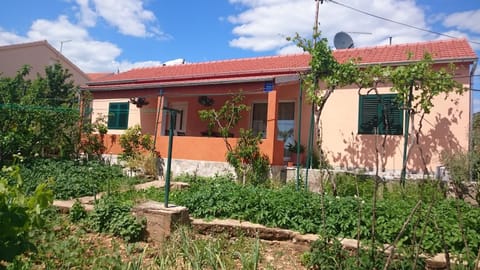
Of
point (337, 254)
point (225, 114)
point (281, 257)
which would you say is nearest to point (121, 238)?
point (281, 257)

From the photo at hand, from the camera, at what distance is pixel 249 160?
9273mm

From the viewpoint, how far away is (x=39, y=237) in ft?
14.4

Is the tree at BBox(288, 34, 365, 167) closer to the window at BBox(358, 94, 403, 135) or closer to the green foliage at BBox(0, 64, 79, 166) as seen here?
the window at BBox(358, 94, 403, 135)

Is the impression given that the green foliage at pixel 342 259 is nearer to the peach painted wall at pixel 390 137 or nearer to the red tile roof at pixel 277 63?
the peach painted wall at pixel 390 137

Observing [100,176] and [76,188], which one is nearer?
[76,188]

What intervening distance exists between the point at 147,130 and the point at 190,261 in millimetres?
10267

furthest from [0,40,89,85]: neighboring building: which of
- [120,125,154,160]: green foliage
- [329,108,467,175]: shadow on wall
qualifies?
[329,108,467,175]: shadow on wall

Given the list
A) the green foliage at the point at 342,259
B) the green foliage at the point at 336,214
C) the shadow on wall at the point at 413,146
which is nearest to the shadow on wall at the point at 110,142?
the green foliage at the point at 336,214

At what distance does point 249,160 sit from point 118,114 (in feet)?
22.9

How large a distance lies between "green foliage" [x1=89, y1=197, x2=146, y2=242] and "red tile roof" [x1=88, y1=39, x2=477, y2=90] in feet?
19.9

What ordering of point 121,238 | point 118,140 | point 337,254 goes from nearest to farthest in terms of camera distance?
point 337,254, point 121,238, point 118,140

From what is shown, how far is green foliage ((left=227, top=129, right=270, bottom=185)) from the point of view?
907 centimetres

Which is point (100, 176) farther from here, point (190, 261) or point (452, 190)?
point (452, 190)

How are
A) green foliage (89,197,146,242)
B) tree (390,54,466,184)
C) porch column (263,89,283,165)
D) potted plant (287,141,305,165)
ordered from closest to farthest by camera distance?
green foliage (89,197,146,242) → tree (390,54,466,184) → porch column (263,89,283,165) → potted plant (287,141,305,165)
